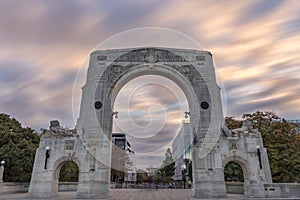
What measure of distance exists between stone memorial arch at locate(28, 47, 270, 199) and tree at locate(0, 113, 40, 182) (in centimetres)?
646

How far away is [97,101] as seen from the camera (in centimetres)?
1895

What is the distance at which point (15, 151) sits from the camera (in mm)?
21906

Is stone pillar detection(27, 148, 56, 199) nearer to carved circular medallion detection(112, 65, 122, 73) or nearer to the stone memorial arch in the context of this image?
the stone memorial arch

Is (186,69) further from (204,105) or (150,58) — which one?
(204,105)

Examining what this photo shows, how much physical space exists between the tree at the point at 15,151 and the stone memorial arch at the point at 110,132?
6.46 metres

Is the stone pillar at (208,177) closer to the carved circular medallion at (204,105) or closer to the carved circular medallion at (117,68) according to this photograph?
the carved circular medallion at (204,105)

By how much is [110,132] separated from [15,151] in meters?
9.82

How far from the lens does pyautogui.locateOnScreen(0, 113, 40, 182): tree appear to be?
21.7 m

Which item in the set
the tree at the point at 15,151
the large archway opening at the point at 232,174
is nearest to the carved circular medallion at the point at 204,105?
the large archway opening at the point at 232,174

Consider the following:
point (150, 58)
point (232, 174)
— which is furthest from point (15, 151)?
point (232, 174)

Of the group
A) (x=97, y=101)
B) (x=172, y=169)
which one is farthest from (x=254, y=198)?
(x=172, y=169)

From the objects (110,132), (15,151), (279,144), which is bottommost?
(15,151)

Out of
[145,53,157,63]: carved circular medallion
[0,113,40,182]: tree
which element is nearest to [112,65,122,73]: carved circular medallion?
[145,53,157,63]: carved circular medallion

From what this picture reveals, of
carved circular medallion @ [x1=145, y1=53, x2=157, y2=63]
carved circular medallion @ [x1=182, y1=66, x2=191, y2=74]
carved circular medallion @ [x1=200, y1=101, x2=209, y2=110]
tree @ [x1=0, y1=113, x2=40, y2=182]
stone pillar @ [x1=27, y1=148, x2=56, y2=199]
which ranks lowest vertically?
stone pillar @ [x1=27, y1=148, x2=56, y2=199]
